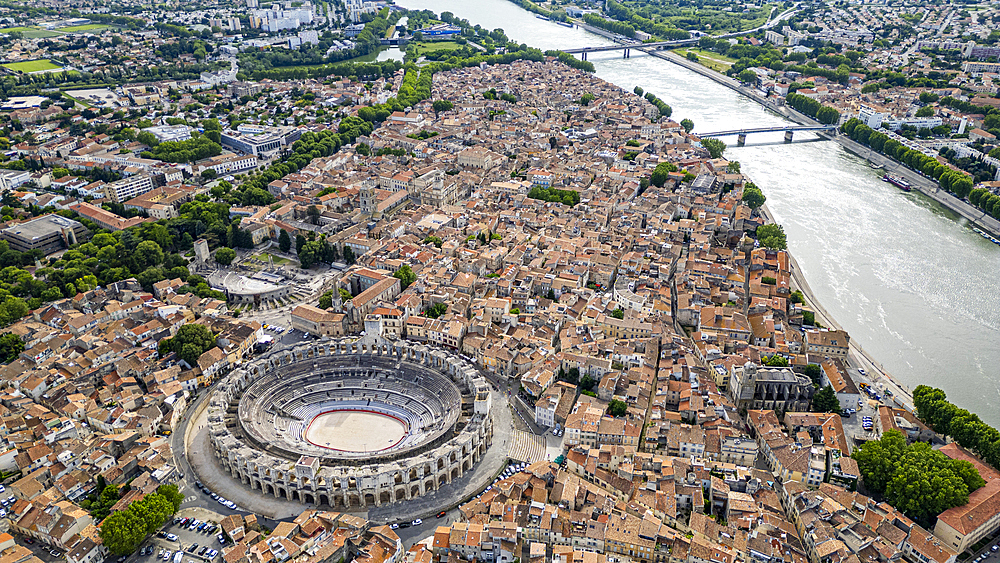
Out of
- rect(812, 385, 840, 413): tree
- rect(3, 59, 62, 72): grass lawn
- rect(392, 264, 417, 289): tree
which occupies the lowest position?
rect(3, 59, 62, 72): grass lawn

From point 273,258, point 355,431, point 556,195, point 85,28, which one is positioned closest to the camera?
point 355,431

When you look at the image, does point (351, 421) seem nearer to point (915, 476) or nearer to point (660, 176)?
point (915, 476)

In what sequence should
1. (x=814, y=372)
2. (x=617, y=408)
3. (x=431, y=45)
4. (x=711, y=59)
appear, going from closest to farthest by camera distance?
(x=617, y=408), (x=814, y=372), (x=711, y=59), (x=431, y=45)

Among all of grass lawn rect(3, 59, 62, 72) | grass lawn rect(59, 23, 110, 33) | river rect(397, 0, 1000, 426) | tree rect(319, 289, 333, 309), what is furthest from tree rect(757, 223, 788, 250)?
grass lawn rect(59, 23, 110, 33)

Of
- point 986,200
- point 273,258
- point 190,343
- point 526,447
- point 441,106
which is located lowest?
point 273,258

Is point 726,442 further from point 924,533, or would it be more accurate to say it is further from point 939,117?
point 939,117

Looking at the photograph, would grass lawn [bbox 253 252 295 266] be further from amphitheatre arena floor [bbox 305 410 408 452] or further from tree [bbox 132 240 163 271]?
amphitheatre arena floor [bbox 305 410 408 452]

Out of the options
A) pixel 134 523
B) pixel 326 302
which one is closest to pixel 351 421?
pixel 134 523
